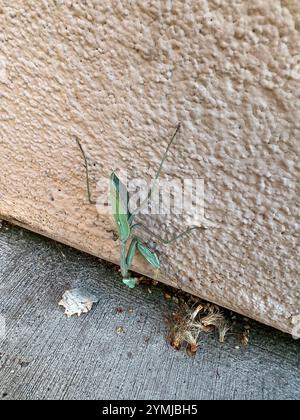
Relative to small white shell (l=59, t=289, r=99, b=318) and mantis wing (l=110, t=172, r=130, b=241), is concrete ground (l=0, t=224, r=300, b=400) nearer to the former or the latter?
small white shell (l=59, t=289, r=99, b=318)

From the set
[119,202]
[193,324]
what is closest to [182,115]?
[119,202]

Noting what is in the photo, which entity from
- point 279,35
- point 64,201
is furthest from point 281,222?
point 64,201

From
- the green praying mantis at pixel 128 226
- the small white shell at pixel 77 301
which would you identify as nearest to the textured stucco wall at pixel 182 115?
the green praying mantis at pixel 128 226

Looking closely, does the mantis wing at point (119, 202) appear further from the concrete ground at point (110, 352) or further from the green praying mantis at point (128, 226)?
the concrete ground at point (110, 352)

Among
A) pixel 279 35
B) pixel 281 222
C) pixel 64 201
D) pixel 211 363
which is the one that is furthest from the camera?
pixel 64 201
